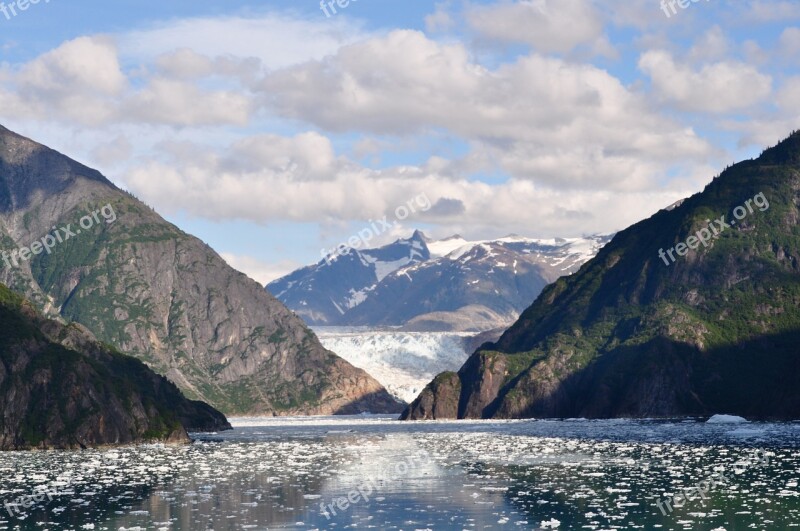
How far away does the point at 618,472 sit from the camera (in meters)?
106

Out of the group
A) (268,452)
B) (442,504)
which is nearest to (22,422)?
(268,452)

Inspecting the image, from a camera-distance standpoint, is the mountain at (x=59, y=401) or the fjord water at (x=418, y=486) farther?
the mountain at (x=59, y=401)

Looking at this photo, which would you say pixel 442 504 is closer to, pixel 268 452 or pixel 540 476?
pixel 540 476

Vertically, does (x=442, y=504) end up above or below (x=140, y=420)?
below

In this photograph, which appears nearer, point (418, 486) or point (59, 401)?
point (418, 486)

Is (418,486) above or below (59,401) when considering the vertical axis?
below

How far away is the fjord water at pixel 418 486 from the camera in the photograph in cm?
7662

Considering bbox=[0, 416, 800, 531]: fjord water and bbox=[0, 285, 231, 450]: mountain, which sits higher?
bbox=[0, 285, 231, 450]: mountain

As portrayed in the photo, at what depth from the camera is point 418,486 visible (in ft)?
318

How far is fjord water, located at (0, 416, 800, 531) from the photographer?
251ft

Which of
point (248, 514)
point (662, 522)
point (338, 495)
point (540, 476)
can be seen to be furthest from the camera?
point (540, 476)

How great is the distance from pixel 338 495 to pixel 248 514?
12.2 meters

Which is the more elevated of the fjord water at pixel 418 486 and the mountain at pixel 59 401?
the mountain at pixel 59 401

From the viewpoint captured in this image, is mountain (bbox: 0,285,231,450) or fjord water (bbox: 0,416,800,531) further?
mountain (bbox: 0,285,231,450)
